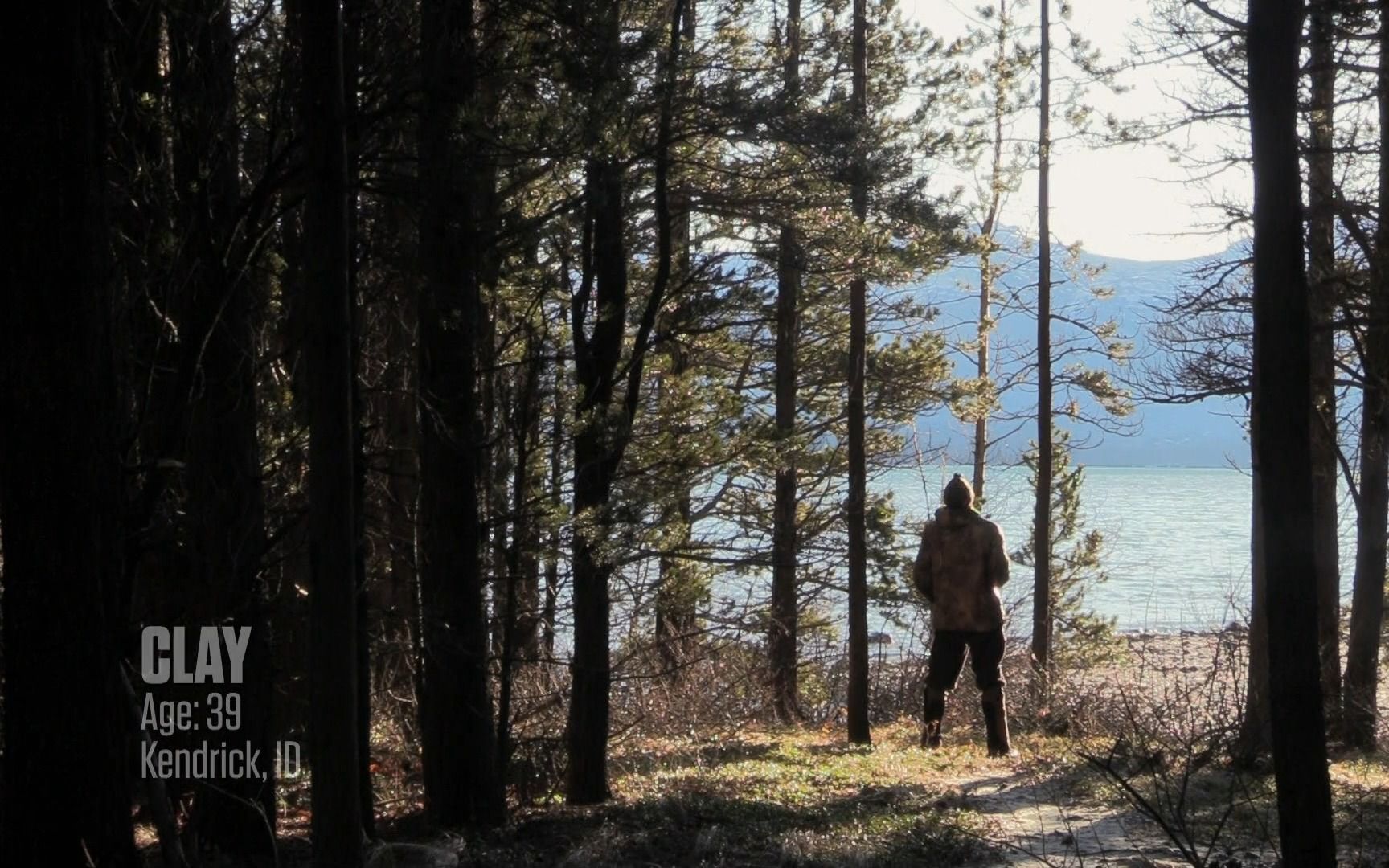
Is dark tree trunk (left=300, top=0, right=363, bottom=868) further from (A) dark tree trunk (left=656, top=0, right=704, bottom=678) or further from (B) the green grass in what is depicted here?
(A) dark tree trunk (left=656, top=0, right=704, bottom=678)

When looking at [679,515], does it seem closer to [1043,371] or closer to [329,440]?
[329,440]

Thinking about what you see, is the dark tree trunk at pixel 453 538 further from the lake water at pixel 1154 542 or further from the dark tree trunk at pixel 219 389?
the lake water at pixel 1154 542

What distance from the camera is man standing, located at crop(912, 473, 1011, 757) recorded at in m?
12.7

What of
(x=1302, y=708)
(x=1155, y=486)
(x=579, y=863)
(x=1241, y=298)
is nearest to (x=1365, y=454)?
(x=1241, y=298)

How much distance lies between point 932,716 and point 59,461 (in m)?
9.79

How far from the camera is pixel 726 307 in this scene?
11992 millimetres

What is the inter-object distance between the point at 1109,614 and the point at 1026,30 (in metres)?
20.0

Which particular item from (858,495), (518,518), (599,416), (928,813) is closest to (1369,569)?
(858,495)

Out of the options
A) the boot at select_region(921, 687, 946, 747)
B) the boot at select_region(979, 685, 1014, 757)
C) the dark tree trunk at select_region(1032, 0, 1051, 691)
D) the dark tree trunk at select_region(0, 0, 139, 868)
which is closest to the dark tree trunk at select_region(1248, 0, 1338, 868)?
the dark tree trunk at select_region(0, 0, 139, 868)

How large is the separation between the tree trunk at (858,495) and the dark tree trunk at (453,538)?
6676 millimetres

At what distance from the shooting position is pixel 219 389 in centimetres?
795

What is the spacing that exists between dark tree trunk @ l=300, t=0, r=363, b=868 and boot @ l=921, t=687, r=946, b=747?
8123mm

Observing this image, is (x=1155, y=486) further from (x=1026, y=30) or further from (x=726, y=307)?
(x=726, y=307)

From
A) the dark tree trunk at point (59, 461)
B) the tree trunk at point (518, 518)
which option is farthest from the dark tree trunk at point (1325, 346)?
the dark tree trunk at point (59, 461)
